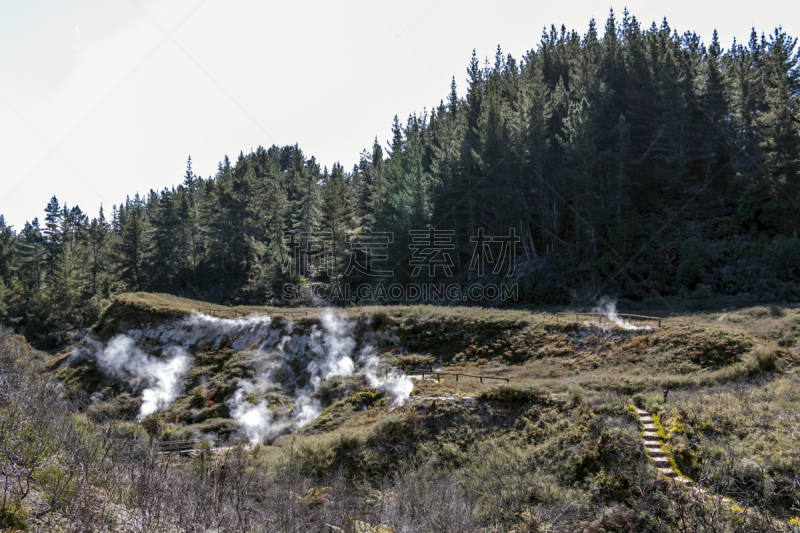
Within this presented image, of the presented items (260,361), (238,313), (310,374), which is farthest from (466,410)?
(238,313)

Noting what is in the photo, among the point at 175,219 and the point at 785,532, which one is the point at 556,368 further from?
the point at 175,219

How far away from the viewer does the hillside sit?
10.1 m

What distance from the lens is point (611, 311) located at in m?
31.9

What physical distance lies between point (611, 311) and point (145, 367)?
34357 millimetres

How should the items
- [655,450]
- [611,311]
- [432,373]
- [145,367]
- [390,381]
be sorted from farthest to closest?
[611,311] < [145,367] < [432,373] < [390,381] < [655,450]

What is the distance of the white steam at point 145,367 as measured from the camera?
25.8 m

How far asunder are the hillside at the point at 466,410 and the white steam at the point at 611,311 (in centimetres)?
99

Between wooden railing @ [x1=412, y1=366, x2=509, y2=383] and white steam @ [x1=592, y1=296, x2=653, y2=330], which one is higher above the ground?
white steam @ [x1=592, y1=296, x2=653, y2=330]

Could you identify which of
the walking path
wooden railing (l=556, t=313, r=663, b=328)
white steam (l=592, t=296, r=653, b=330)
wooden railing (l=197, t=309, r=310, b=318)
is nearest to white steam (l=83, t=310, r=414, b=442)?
wooden railing (l=197, t=309, r=310, b=318)

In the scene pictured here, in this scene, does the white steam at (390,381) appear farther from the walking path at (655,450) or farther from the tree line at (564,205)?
the tree line at (564,205)

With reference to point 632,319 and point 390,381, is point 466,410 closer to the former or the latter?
point 390,381

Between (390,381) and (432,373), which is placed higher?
(432,373)

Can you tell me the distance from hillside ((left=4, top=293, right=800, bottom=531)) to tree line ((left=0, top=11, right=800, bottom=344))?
14357mm

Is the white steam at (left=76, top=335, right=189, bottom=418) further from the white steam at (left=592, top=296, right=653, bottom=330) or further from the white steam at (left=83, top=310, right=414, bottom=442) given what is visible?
the white steam at (left=592, top=296, right=653, bottom=330)
